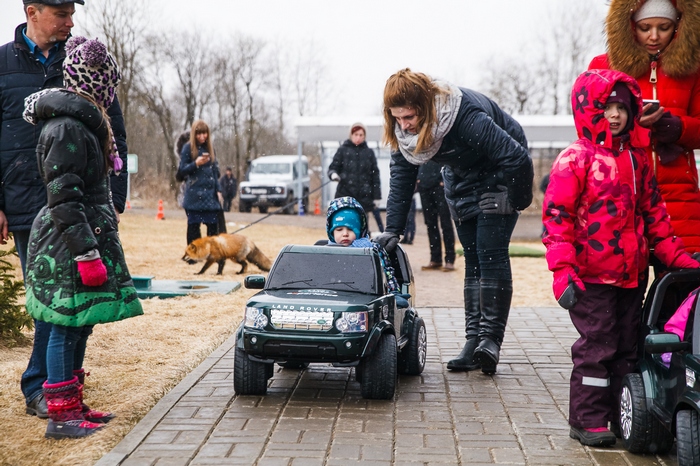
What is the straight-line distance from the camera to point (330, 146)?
101ft

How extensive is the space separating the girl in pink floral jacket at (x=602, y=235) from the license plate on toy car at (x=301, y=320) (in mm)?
1361

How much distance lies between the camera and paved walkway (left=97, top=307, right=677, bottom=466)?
13.3 feet

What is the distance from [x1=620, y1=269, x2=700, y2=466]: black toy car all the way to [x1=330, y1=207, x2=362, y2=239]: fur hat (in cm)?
237

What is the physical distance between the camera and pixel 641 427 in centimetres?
396

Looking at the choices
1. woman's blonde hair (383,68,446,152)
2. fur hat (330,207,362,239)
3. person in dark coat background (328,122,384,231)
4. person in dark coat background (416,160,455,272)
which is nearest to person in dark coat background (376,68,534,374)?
woman's blonde hair (383,68,446,152)

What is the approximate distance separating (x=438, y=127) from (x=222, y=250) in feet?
23.0

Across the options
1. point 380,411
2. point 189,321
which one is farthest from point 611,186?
point 189,321

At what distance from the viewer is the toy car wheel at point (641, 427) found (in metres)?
3.95

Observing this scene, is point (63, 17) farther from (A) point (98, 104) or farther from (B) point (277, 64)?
(B) point (277, 64)

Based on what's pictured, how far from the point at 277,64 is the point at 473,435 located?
45.8 meters

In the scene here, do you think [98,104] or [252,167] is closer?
[98,104]

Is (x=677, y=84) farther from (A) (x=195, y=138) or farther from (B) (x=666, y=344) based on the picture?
(A) (x=195, y=138)

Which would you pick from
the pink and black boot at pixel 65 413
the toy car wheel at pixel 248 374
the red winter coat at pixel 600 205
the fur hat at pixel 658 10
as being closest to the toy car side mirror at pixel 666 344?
the red winter coat at pixel 600 205

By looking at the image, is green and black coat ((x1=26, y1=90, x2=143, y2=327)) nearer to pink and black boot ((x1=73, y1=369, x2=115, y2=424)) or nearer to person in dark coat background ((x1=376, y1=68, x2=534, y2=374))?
pink and black boot ((x1=73, y1=369, x2=115, y2=424))
